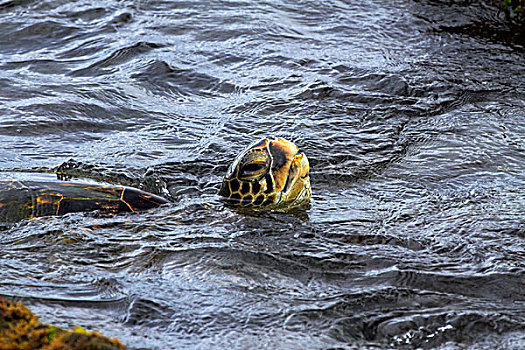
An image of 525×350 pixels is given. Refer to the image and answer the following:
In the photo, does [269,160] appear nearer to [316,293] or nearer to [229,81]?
[316,293]

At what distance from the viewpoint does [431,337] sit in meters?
3.27

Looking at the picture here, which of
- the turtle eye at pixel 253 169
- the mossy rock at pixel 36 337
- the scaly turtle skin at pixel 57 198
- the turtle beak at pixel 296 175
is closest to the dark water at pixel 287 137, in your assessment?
the scaly turtle skin at pixel 57 198

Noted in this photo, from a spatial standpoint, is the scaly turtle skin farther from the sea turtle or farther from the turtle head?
the turtle head

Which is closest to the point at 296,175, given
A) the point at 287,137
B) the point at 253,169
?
the point at 253,169

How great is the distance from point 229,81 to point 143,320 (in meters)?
4.60

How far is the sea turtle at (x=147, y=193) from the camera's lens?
4.52 meters

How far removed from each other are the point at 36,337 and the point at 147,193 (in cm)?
237

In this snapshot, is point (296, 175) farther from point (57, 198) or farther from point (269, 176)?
point (57, 198)

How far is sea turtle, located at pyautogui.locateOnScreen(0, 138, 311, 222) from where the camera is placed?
14.8 feet

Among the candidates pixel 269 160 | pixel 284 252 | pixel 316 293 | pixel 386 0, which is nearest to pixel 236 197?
pixel 269 160

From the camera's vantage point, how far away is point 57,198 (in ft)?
14.9

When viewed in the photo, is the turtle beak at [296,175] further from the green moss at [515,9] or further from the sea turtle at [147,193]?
the green moss at [515,9]

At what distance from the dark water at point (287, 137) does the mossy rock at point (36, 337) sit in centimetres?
53

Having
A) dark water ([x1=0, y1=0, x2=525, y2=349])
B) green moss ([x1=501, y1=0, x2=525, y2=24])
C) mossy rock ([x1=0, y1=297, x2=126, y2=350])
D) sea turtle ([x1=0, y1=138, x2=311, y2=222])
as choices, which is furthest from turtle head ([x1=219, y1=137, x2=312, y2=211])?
green moss ([x1=501, y1=0, x2=525, y2=24])
